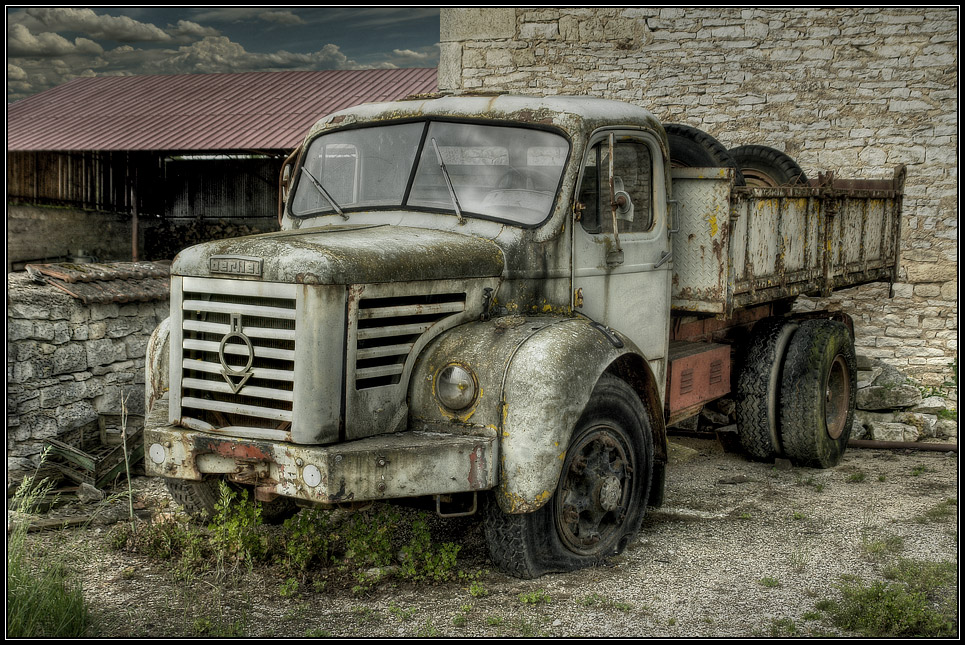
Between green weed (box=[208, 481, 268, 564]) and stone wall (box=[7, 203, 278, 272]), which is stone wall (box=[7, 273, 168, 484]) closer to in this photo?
green weed (box=[208, 481, 268, 564])

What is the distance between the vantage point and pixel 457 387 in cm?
433

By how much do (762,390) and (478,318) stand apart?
3004mm

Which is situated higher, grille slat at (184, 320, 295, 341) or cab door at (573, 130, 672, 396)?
cab door at (573, 130, 672, 396)

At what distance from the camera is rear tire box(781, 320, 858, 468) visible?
6844mm

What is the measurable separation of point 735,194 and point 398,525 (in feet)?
9.22

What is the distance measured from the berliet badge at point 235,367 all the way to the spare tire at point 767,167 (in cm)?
478

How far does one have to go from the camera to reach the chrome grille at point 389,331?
13.8ft

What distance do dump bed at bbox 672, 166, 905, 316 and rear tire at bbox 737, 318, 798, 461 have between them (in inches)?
15.7

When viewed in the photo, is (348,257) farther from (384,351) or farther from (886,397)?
(886,397)

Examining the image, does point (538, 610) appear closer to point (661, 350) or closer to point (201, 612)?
point (201, 612)

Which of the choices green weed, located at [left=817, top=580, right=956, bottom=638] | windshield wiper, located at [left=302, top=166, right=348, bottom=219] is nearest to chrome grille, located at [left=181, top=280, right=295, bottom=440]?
windshield wiper, located at [left=302, top=166, right=348, bottom=219]

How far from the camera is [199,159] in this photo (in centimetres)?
2012

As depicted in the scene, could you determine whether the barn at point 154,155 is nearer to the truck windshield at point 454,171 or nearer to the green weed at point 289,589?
the truck windshield at point 454,171

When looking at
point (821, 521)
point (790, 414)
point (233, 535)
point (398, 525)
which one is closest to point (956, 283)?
point (790, 414)
